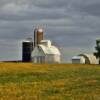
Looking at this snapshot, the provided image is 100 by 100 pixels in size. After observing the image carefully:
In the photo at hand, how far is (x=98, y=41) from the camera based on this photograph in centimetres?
10688

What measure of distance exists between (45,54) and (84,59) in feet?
55.4

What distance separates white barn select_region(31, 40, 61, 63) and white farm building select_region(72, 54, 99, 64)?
9.93 metres

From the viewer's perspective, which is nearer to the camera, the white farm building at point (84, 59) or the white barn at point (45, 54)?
the white barn at point (45, 54)

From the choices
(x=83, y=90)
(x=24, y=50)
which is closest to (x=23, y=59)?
(x=24, y=50)

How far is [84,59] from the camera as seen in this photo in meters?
120

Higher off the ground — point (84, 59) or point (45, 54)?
point (45, 54)

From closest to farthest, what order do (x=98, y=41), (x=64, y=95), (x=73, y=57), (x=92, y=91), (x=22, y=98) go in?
(x=22, y=98), (x=64, y=95), (x=92, y=91), (x=98, y=41), (x=73, y=57)

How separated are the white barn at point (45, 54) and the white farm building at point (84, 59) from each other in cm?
993

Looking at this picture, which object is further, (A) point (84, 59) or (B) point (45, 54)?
(A) point (84, 59)

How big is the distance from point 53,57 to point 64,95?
80.2 m

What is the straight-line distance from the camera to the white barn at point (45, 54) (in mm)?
107250

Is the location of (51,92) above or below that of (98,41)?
below

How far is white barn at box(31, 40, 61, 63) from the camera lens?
107 m

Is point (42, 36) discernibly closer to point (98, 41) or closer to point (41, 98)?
point (98, 41)
